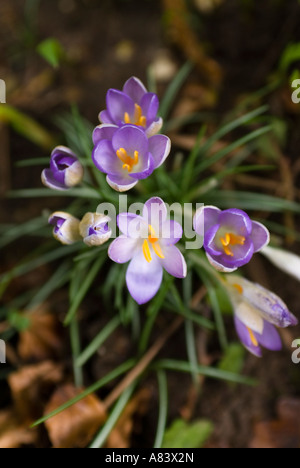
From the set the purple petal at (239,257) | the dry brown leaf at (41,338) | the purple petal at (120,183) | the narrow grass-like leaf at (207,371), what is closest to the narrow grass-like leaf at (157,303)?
the narrow grass-like leaf at (207,371)

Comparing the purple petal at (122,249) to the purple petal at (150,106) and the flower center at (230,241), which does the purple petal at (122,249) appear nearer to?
the flower center at (230,241)

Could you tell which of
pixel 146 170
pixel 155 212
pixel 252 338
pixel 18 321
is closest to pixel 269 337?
pixel 252 338

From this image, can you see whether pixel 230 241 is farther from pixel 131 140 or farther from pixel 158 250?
pixel 131 140

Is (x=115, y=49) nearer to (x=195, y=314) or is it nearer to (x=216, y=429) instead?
(x=195, y=314)

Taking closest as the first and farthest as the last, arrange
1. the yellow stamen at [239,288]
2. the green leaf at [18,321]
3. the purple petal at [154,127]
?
the purple petal at [154,127] → the yellow stamen at [239,288] → the green leaf at [18,321]

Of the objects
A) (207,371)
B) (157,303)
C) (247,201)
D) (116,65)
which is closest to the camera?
(157,303)
